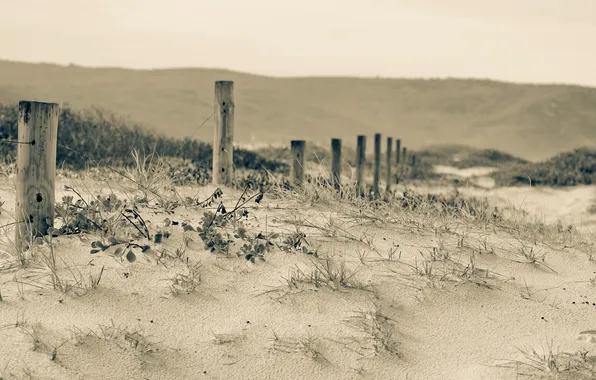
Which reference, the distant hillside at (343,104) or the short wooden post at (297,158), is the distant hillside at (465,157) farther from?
the short wooden post at (297,158)

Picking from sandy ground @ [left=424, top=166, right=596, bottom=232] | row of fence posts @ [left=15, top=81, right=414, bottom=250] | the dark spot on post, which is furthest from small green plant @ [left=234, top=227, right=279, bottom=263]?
sandy ground @ [left=424, top=166, right=596, bottom=232]

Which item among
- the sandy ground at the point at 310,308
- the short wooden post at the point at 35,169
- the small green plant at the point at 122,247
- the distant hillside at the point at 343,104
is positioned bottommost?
the sandy ground at the point at 310,308

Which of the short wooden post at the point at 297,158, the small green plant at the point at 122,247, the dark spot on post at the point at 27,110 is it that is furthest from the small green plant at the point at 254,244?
the short wooden post at the point at 297,158

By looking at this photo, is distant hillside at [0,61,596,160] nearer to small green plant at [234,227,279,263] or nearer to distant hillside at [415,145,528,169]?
distant hillside at [415,145,528,169]

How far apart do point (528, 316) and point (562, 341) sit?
0.37m

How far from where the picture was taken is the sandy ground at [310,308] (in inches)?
204

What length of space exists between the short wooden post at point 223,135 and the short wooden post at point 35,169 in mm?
3874

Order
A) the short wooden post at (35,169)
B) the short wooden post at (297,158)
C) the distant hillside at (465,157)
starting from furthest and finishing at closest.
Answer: the distant hillside at (465,157) → the short wooden post at (297,158) → the short wooden post at (35,169)

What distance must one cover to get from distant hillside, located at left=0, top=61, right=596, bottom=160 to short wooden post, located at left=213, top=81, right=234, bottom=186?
30321 mm

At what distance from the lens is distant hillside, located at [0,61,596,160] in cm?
4819

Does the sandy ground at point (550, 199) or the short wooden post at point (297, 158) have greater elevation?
the short wooden post at point (297, 158)

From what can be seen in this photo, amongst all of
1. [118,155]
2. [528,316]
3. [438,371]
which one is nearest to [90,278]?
[438,371]

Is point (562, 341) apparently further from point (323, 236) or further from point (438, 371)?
point (323, 236)

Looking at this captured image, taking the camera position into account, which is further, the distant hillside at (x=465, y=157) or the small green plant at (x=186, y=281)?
the distant hillside at (x=465, y=157)
